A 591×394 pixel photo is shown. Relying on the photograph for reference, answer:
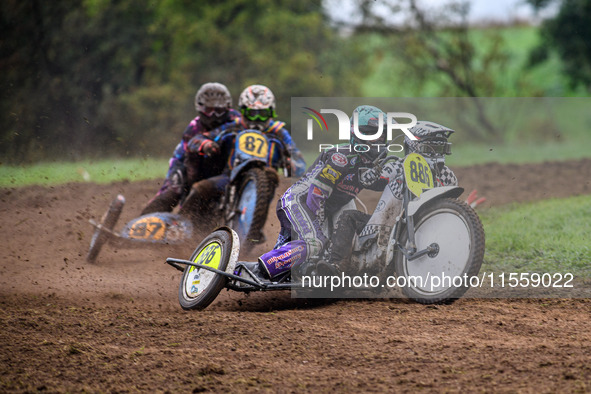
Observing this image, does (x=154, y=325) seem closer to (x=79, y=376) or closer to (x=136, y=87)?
(x=79, y=376)

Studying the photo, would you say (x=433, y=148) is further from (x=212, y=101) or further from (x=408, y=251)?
(x=212, y=101)

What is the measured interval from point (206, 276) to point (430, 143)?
7.26 ft

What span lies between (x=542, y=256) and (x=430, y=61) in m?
20.4

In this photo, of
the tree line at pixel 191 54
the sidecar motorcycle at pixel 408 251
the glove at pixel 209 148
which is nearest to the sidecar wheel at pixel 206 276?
the sidecar motorcycle at pixel 408 251

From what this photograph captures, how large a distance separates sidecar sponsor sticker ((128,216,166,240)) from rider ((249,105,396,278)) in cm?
295

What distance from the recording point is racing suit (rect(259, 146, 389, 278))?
6.92 m

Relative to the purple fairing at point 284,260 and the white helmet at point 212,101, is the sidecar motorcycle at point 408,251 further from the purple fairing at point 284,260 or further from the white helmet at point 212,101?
the white helmet at point 212,101

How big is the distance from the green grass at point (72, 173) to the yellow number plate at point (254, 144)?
2093 millimetres

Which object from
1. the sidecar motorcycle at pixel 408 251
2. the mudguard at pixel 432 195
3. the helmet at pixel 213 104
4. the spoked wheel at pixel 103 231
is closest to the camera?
the sidecar motorcycle at pixel 408 251

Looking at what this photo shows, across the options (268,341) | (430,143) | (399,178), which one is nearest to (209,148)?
(399,178)

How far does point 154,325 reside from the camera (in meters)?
6.31

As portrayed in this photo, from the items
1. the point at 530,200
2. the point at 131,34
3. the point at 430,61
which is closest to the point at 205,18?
the point at 131,34

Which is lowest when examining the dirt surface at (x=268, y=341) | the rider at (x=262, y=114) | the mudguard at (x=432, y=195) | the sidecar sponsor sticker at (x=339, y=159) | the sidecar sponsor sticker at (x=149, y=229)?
the dirt surface at (x=268, y=341)

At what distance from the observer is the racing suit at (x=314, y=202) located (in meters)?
6.92
